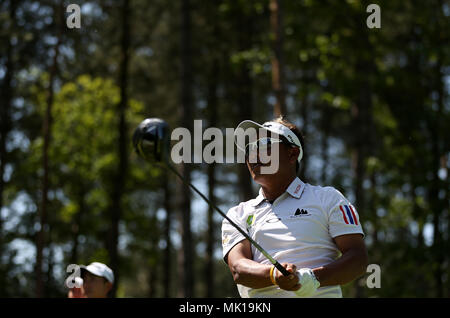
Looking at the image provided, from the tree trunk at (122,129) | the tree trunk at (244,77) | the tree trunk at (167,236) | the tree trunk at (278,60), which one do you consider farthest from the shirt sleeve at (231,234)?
the tree trunk at (167,236)

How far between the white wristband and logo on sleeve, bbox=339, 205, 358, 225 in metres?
0.44

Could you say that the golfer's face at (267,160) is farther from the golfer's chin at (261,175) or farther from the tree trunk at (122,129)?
the tree trunk at (122,129)

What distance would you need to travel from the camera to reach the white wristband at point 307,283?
2.97 meters

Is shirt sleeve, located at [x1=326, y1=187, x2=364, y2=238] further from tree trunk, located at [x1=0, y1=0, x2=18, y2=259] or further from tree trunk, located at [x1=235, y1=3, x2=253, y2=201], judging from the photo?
tree trunk, located at [x1=0, y1=0, x2=18, y2=259]

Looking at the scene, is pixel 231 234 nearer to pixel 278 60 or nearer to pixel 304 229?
pixel 304 229

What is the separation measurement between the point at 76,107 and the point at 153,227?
5689 millimetres

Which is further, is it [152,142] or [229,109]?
[229,109]

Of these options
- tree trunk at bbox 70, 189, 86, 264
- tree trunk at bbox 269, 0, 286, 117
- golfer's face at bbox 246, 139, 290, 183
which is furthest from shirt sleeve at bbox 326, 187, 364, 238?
tree trunk at bbox 70, 189, 86, 264

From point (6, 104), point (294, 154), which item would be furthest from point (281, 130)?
point (6, 104)

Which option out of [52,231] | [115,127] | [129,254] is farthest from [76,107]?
[129,254]

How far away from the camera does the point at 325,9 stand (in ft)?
48.2

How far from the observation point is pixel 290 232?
341cm

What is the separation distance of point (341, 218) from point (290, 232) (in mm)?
278

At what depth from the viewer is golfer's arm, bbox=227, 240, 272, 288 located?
10.5 feet
